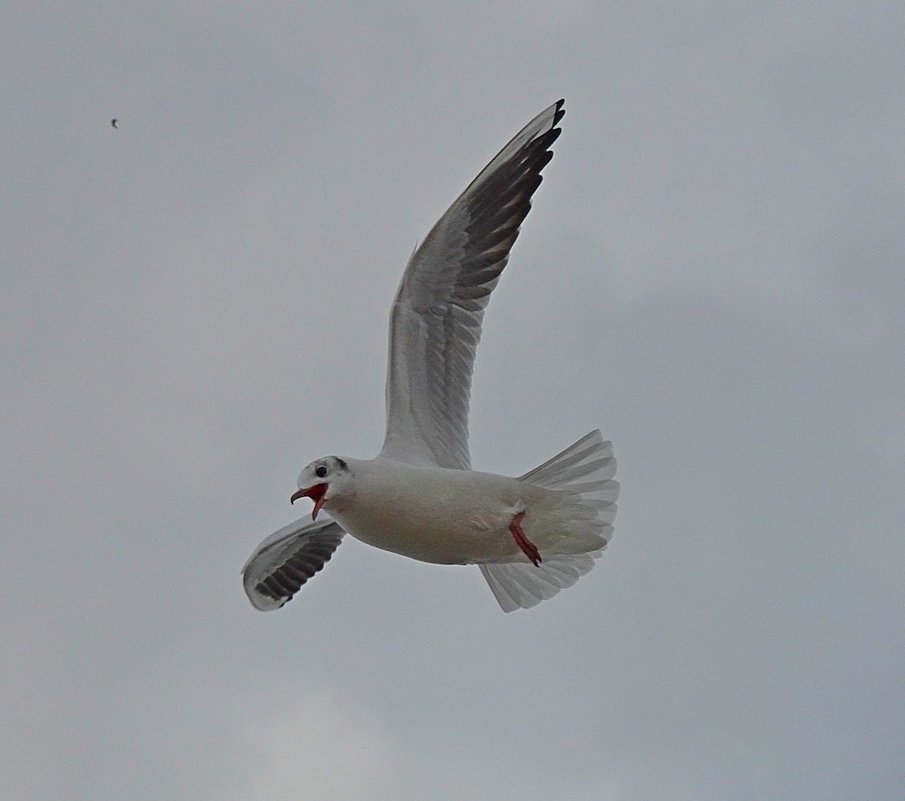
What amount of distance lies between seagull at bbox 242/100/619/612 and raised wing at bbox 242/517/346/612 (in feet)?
6.93

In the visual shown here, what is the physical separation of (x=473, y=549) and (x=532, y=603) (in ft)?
3.60

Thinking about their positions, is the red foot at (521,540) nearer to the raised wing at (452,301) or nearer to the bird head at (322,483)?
the raised wing at (452,301)

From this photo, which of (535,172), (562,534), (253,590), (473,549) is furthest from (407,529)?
(253,590)

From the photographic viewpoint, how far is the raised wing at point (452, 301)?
859cm

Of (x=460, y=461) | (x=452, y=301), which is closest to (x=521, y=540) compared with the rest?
(x=460, y=461)

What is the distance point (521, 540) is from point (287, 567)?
3.08m

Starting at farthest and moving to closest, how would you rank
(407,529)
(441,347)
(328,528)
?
(328,528) → (441,347) → (407,529)

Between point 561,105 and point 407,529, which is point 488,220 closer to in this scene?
point 561,105

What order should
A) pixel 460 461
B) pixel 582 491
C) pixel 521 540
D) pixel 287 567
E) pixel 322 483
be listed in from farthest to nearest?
pixel 287 567, pixel 460 461, pixel 582 491, pixel 521 540, pixel 322 483

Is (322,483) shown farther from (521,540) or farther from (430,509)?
(521,540)

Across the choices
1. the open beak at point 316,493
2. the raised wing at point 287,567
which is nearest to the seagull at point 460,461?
the open beak at point 316,493

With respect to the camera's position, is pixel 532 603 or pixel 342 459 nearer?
pixel 342 459

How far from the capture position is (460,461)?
29.1 feet

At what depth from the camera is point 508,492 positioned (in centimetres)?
828
